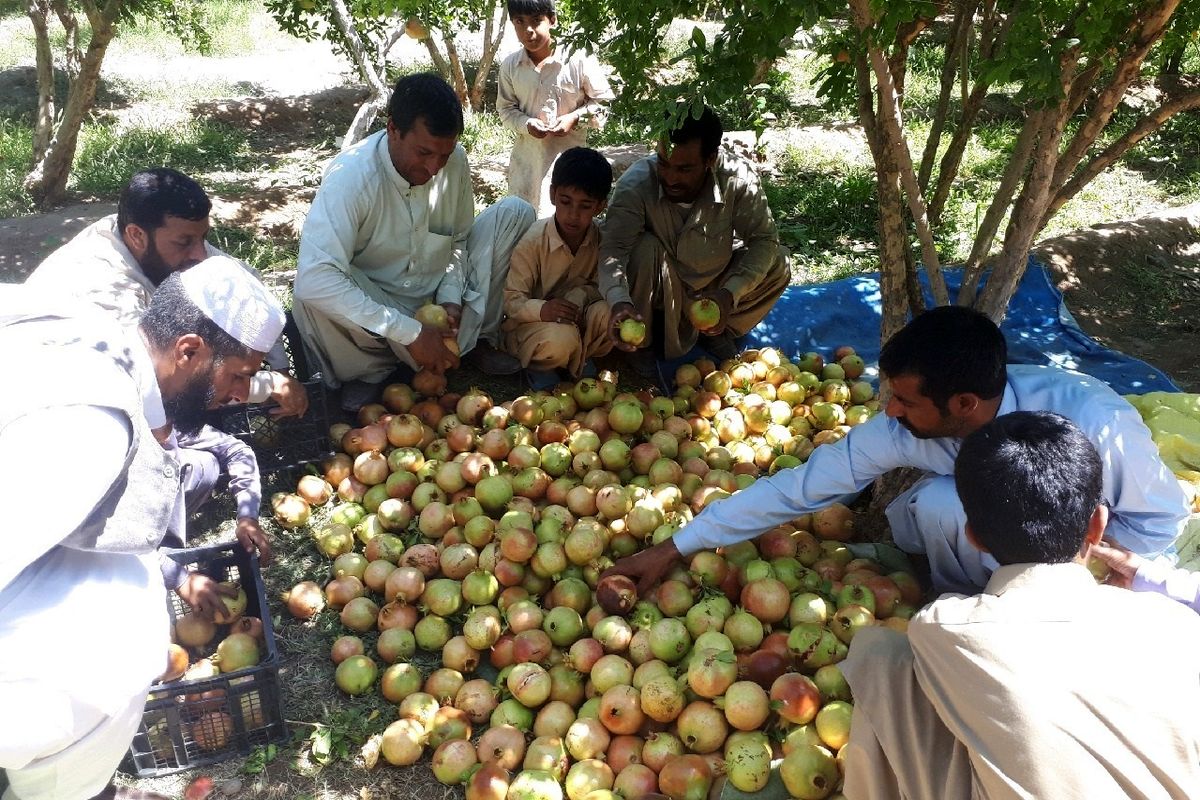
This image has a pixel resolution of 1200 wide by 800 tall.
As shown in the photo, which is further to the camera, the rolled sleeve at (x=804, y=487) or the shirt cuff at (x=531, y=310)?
the shirt cuff at (x=531, y=310)

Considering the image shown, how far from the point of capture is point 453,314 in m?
4.56

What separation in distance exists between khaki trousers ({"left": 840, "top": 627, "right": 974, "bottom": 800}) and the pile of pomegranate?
0.37 metres

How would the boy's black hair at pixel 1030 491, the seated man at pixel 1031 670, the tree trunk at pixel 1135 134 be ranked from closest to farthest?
1. the seated man at pixel 1031 670
2. the boy's black hair at pixel 1030 491
3. the tree trunk at pixel 1135 134

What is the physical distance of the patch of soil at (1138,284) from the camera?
5.75m

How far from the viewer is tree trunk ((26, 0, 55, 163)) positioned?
761 centimetres

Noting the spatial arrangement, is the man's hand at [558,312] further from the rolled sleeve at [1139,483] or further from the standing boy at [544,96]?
the rolled sleeve at [1139,483]

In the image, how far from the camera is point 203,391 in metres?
2.57

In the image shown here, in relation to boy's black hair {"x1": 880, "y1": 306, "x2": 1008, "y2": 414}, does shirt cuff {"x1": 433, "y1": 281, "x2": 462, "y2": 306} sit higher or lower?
lower

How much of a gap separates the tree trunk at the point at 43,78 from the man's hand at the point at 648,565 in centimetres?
734

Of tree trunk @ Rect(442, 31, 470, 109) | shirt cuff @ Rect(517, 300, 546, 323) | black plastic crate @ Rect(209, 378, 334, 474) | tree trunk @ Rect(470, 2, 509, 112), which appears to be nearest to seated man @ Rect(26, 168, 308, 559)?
black plastic crate @ Rect(209, 378, 334, 474)

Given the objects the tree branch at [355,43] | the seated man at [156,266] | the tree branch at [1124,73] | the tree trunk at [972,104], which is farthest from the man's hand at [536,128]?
the tree branch at [1124,73]

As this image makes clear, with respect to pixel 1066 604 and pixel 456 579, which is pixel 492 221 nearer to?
pixel 456 579

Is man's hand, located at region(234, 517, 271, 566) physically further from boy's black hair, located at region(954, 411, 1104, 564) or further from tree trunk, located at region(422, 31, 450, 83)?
tree trunk, located at region(422, 31, 450, 83)

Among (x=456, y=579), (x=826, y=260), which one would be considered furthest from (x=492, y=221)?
(x=826, y=260)
